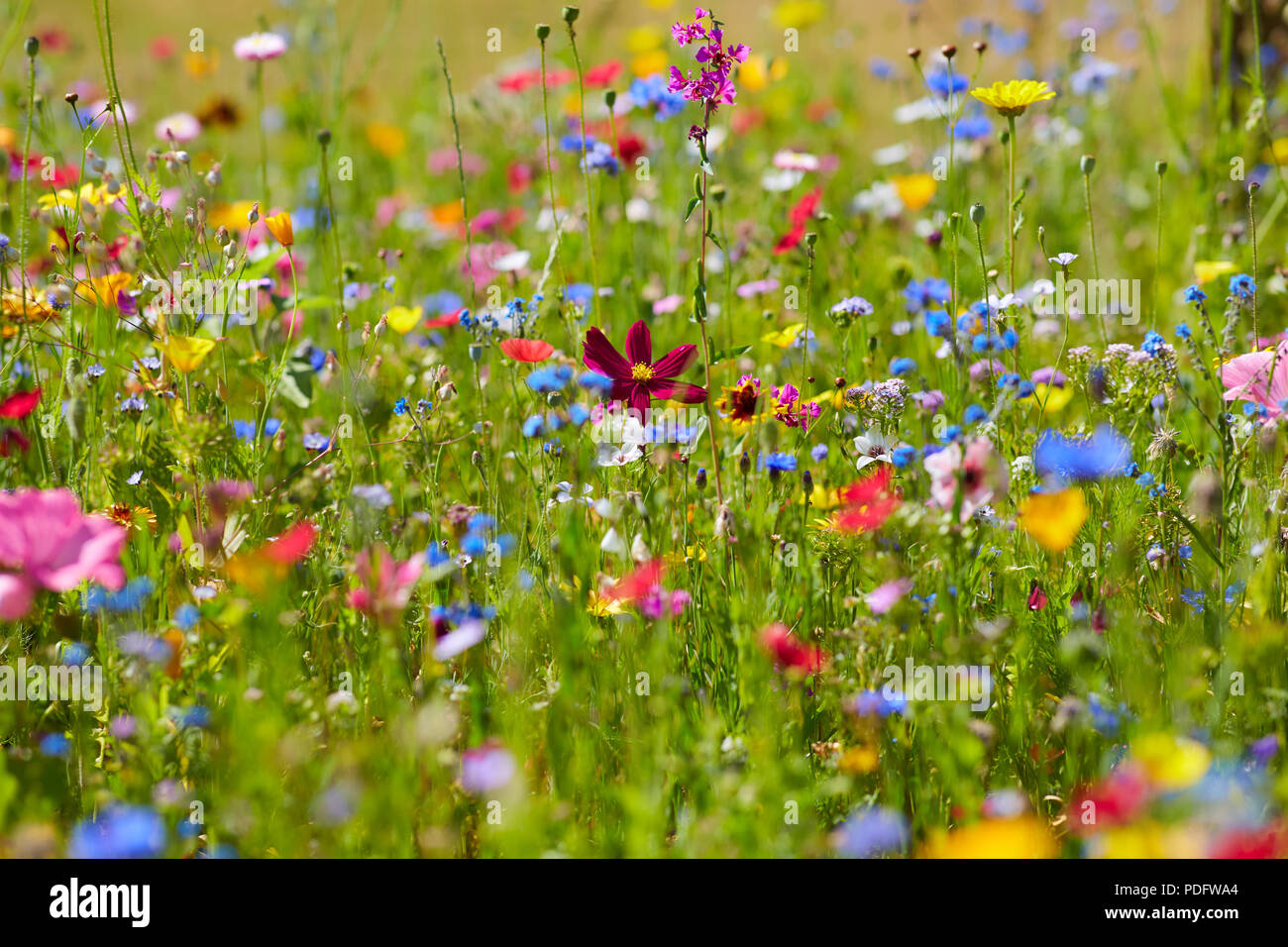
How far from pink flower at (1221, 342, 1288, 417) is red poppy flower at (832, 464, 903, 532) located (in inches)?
22.3

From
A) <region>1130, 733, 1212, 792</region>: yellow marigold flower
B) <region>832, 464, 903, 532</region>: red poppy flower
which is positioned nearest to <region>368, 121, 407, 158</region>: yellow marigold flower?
<region>832, 464, 903, 532</region>: red poppy flower

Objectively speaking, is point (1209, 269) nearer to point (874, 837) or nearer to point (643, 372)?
point (643, 372)

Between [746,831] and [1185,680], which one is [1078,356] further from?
[746,831]

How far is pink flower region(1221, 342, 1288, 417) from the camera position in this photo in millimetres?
1809

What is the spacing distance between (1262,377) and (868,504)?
76 cm

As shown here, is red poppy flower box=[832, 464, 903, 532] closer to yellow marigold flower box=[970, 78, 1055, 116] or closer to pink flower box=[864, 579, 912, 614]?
pink flower box=[864, 579, 912, 614]

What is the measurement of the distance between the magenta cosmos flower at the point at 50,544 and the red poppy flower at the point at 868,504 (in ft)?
3.03

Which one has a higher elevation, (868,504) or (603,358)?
(603,358)

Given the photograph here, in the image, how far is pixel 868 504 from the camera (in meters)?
1.58

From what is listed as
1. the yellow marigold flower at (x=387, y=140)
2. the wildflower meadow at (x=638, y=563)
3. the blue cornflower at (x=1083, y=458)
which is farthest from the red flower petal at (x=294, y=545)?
the yellow marigold flower at (x=387, y=140)

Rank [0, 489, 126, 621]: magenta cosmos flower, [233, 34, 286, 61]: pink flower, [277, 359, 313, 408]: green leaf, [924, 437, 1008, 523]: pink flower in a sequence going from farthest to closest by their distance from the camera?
[233, 34, 286, 61]: pink flower → [277, 359, 313, 408]: green leaf → [924, 437, 1008, 523]: pink flower → [0, 489, 126, 621]: magenta cosmos flower

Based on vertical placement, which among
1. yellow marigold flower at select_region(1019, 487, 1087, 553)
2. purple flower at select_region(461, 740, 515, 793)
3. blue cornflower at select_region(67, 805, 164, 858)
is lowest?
blue cornflower at select_region(67, 805, 164, 858)

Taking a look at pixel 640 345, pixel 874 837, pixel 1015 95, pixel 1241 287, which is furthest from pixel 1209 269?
pixel 874 837
